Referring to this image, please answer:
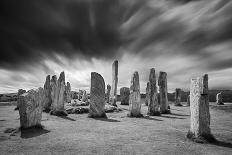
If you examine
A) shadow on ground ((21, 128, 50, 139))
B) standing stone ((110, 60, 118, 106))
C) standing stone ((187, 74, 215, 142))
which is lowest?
shadow on ground ((21, 128, 50, 139))

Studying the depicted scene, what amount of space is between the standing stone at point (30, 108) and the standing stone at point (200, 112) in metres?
7.05

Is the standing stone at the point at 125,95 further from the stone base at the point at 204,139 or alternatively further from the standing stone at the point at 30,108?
the stone base at the point at 204,139

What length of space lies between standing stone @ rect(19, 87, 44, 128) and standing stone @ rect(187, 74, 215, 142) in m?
7.05

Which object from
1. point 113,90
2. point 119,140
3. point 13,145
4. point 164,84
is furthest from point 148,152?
point 113,90

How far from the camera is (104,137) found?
6.78m

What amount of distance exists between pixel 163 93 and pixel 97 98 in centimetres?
678

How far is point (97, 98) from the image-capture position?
1285 centimetres

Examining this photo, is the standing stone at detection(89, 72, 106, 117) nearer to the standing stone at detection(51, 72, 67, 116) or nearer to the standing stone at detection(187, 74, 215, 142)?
the standing stone at detection(51, 72, 67, 116)

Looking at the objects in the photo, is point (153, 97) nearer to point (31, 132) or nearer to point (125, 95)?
point (31, 132)

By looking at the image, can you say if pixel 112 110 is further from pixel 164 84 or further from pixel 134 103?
pixel 164 84

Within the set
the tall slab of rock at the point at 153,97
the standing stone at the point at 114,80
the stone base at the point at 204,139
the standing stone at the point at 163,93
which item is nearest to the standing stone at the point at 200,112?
the stone base at the point at 204,139

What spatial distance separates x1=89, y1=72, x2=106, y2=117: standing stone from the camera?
12742mm

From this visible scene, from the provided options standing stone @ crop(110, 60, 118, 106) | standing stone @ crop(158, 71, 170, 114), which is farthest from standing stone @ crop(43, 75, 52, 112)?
standing stone @ crop(158, 71, 170, 114)

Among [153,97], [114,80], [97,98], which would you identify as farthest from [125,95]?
[97,98]
